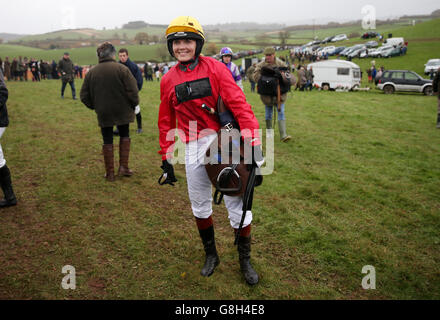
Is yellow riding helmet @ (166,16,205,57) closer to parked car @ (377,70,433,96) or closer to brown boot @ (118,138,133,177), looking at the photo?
brown boot @ (118,138,133,177)

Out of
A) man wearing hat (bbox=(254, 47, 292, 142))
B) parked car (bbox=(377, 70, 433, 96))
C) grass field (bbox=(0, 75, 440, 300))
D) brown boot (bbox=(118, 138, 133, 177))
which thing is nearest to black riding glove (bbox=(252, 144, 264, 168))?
grass field (bbox=(0, 75, 440, 300))

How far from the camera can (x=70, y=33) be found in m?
148

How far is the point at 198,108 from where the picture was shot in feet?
10.2

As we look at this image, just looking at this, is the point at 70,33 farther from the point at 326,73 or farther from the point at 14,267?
the point at 14,267

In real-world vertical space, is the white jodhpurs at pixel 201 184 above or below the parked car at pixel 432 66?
below

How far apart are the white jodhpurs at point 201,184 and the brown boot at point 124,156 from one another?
3.47 metres

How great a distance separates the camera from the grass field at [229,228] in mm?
3393

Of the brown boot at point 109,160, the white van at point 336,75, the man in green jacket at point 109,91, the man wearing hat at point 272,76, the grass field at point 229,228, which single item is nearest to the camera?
the grass field at point 229,228

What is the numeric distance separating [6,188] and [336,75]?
26.7 meters

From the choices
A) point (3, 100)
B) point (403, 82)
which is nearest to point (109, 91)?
point (3, 100)

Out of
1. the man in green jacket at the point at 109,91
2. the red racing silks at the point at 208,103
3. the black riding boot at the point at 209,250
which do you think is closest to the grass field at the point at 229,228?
the black riding boot at the point at 209,250

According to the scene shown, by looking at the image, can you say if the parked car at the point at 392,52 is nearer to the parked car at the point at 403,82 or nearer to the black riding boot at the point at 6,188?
the parked car at the point at 403,82

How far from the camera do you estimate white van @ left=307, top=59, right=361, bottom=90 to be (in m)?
26.2
